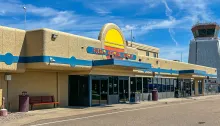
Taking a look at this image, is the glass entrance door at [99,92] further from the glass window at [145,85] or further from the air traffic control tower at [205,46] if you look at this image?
the air traffic control tower at [205,46]

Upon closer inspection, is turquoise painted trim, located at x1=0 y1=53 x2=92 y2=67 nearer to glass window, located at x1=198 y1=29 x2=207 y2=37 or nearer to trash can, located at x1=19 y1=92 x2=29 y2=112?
trash can, located at x1=19 y1=92 x2=29 y2=112

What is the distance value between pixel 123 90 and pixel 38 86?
31.5 feet

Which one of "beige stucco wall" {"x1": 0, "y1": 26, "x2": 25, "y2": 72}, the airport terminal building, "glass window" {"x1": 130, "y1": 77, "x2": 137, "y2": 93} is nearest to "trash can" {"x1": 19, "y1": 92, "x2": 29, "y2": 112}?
the airport terminal building

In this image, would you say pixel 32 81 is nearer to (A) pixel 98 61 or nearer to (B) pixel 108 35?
(A) pixel 98 61

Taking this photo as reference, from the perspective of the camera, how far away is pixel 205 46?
306 ft

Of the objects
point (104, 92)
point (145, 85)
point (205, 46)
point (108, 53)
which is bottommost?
point (104, 92)

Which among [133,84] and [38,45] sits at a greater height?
[38,45]

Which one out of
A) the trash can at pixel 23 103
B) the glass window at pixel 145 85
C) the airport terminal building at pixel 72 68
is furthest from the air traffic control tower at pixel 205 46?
the trash can at pixel 23 103

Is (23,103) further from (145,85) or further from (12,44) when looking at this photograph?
(145,85)

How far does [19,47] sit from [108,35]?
9.16m

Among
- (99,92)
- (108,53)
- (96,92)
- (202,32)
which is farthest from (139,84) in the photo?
(202,32)

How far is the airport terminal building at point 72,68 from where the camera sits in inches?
803

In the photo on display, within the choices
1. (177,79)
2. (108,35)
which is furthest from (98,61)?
(177,79)

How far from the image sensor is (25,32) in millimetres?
20844
